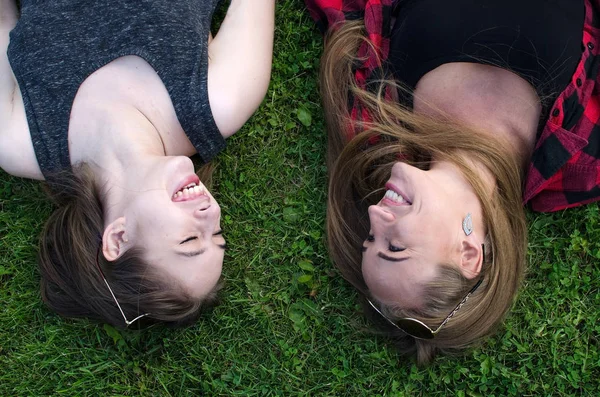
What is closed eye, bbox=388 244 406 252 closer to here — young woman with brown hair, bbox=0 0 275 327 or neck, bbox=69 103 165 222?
young woman with brown hair, bbox=0 0 275 327

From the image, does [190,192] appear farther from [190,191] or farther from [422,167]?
[422,167]

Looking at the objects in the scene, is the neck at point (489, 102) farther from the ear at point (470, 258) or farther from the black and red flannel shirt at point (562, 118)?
the ear at point (470, 258)

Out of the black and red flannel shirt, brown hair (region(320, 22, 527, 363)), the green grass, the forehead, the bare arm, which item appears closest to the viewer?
the forehead

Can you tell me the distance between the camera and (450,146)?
3133 mm

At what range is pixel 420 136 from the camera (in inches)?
126

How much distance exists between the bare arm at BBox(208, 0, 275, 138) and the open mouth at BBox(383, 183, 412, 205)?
39.8 inches

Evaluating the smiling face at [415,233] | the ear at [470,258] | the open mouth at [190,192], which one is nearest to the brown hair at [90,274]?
the open mouth at [190,192]

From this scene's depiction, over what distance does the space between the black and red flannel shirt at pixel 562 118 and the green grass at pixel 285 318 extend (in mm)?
280

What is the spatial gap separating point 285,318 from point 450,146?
1.59m

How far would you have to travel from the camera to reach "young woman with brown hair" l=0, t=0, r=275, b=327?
304cm

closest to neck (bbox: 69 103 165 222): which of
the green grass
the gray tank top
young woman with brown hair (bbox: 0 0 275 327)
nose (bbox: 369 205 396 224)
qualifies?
young woman with brown hair (bbox: 0 0 275 327)

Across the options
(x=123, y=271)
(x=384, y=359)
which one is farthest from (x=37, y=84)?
(x=384, y=359)

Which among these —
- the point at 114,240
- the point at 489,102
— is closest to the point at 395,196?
the point at 489,102

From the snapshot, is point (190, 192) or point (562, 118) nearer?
point (190, 192)
